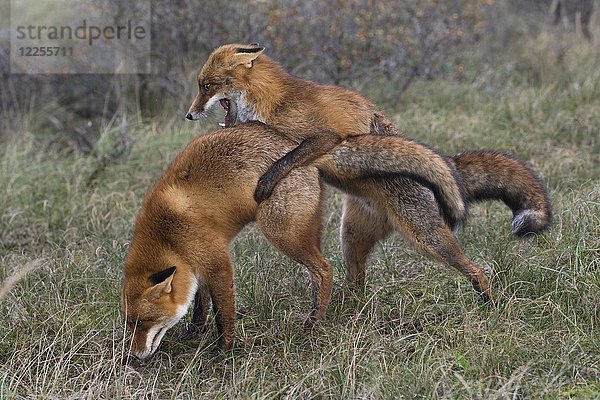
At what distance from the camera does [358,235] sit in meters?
5.70

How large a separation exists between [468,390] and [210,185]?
6.48ft

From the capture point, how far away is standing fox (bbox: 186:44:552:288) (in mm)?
5137

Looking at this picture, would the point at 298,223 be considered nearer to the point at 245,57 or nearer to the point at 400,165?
the point at 400,165

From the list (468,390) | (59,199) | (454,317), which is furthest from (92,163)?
(468,390)

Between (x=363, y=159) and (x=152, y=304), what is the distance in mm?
1528

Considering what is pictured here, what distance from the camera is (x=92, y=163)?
349 inches

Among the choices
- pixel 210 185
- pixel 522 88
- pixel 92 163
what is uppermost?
pixel 210 185

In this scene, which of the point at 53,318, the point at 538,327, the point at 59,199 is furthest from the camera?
the point at 59,199

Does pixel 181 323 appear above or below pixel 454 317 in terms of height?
below

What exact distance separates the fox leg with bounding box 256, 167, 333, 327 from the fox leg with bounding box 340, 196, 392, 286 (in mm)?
517

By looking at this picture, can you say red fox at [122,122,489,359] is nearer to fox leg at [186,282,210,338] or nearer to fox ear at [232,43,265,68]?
fox leg at [186,282,210,338]

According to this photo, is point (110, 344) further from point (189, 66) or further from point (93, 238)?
point (189, 66)

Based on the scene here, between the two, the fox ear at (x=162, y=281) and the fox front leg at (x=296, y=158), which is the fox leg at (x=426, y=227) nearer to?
the fox front leg at (x=296, y=158)

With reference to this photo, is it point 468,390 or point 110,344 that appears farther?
point 110,344
